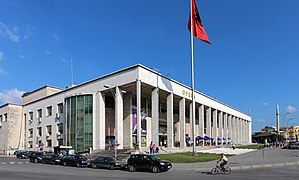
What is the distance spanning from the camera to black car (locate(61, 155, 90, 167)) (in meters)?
32.6

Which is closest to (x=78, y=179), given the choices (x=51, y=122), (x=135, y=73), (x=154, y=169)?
(x=154, y=169)

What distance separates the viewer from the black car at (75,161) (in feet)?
107

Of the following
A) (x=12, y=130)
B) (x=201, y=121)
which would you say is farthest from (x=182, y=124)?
(x=12, y=130)

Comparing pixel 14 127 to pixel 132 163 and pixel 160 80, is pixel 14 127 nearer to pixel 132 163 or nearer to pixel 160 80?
pixel 160 80

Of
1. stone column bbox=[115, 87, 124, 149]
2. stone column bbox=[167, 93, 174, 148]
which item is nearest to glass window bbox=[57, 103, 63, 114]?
stone column bbox=[115, 87, 124, 149]

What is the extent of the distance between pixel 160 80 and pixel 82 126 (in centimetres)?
1498

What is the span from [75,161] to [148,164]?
1113cm

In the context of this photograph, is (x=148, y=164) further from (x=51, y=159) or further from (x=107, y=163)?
(x=51, y=159)

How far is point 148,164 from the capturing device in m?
25.3

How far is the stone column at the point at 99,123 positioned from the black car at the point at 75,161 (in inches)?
618

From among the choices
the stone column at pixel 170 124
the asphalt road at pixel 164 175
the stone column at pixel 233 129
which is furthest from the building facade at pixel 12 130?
the stone column at pixel 233 129

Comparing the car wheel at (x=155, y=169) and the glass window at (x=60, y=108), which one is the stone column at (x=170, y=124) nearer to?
the glass window at (x=60, y=108)

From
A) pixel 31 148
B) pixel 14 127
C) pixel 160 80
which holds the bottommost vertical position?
pixel 31 148

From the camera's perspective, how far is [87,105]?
53.3 m
